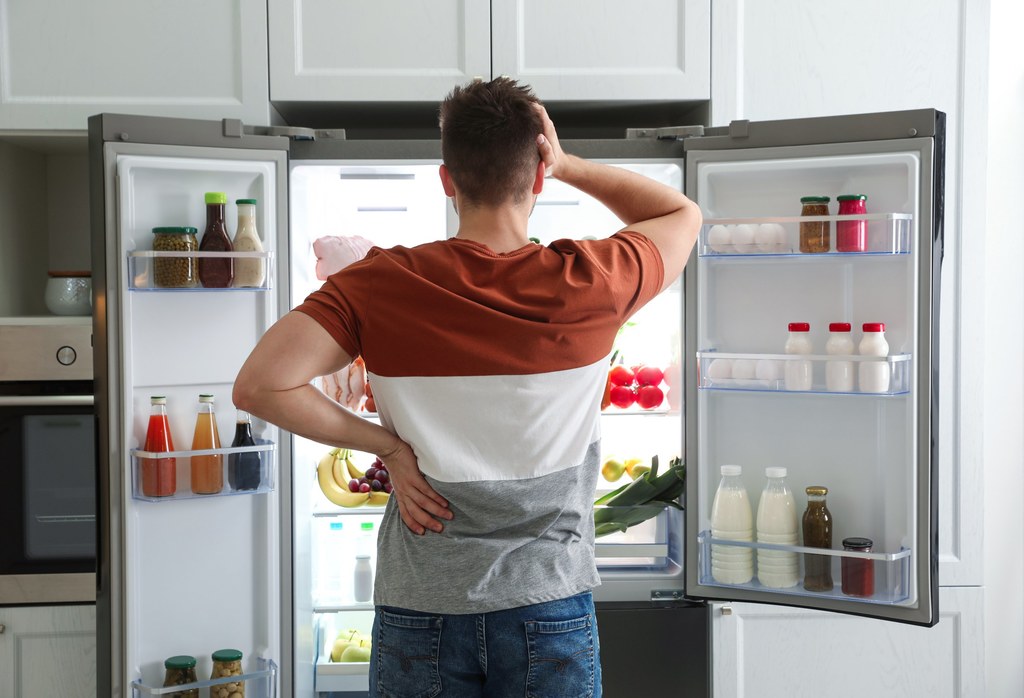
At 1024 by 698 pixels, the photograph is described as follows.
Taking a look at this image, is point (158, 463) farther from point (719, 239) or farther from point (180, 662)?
point (719, 239)

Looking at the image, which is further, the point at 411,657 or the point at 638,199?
the point at 638,199

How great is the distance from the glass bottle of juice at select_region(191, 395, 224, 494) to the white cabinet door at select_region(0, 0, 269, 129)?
75cm

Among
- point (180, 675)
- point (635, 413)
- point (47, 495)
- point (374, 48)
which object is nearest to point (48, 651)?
point (47, 495)

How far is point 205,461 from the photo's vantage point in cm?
196

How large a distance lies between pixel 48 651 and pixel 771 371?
1884mm

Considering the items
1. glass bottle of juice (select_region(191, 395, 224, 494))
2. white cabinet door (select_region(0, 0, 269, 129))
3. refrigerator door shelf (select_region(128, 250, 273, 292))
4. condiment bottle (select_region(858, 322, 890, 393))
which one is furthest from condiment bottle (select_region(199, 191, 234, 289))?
condiment bottle (select_region(858, 322, 890, 393))

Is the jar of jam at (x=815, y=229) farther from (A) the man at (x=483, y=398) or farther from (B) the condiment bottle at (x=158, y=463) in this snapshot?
(B) the condiment bottle at (x=158, y=463)

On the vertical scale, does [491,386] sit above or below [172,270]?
below

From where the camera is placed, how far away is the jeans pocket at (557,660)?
1.16 m

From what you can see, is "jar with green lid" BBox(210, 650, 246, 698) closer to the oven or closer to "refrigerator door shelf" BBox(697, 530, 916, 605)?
the oven

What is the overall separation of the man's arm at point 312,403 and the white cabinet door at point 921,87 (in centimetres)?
137

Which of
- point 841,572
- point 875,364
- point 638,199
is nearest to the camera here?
point 638,199

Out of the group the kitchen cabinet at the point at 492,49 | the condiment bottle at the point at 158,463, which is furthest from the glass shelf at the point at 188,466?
the kitchen cabinet at the point at 492,49

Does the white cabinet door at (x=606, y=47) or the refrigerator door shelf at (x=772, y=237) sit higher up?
the white cabinet door at (x=606, y=47)
